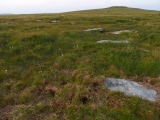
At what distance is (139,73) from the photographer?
36.1ft

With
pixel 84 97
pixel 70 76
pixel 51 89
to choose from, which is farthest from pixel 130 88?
pixel 51 89

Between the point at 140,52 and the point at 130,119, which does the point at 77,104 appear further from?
the point at 140,52

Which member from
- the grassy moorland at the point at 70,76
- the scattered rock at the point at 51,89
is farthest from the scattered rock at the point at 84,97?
the scattered rock at the point at 51,89

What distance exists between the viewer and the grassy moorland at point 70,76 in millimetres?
8203

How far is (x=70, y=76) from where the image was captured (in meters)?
10.7

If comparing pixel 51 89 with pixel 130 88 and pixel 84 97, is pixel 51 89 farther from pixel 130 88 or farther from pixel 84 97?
pixel 130 88

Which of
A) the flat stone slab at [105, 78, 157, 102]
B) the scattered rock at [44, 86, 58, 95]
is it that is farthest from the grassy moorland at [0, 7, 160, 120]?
the flat stone slab at [105, 78, 157, 102]

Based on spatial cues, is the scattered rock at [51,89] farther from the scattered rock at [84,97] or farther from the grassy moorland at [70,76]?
the scattered rock at [84,97]

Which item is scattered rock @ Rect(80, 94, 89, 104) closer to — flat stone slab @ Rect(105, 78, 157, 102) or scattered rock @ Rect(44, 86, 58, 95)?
flat stone slab @ Rect(105, 78, 157, 102)

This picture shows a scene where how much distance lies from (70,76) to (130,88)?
9.17 ft

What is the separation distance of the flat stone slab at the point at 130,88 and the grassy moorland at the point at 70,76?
0.31m

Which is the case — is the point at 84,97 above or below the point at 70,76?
below

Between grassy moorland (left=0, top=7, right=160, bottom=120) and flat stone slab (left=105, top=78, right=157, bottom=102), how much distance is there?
31 cm

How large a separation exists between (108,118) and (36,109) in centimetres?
260
